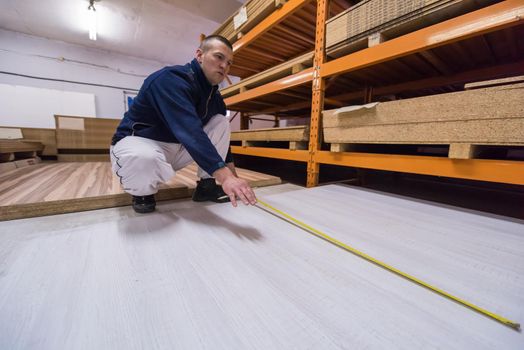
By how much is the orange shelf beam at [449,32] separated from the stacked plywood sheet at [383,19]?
86mm

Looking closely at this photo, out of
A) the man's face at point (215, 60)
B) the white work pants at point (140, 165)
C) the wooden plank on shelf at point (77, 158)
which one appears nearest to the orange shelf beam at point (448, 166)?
the man's face at point (215, 60)

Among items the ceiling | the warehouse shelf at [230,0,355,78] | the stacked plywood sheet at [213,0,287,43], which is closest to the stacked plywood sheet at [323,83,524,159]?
the warehouse shelf at [230,0,355,78]

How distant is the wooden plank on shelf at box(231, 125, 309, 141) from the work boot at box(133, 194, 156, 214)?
134cm

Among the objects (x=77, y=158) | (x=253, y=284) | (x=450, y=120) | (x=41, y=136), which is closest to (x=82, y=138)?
(x=77, y=158)

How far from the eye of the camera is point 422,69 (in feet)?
6.49

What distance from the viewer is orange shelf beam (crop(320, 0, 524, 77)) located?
988 millimetres

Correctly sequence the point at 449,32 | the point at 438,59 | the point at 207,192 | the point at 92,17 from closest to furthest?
1. the point at 449,32
2. the point at 207,192
3. the point at 438,59
4. the point at 92,17

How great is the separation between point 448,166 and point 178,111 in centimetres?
153

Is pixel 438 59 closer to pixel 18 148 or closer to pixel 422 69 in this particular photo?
pixel 422 69

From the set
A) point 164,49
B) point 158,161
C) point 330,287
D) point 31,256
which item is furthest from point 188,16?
point 330,287

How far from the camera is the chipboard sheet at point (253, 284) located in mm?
446

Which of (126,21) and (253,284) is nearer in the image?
(253,284)

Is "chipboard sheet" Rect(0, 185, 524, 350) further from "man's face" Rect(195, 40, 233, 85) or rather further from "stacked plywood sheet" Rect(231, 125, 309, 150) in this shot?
"stacked plywood sheet" Rect(231, 125, 309, 150)

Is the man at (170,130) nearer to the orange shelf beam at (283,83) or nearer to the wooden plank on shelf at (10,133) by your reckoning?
the orange shelf beam at (283,83)
